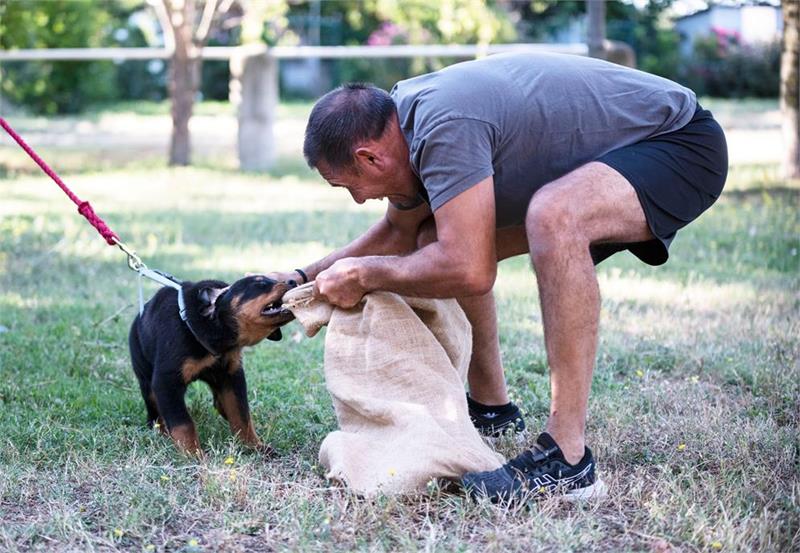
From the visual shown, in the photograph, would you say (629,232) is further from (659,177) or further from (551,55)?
(551,55)

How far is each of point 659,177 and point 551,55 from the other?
634mm

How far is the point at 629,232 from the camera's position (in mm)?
3711

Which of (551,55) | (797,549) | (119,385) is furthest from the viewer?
(119,385)

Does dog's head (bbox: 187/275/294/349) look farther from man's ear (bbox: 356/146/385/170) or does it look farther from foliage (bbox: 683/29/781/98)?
foliage (bbox: 683/29/781/98)

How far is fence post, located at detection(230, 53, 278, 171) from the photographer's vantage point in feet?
46.0

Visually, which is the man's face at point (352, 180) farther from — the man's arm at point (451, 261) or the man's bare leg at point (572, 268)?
the man's bare leg at point (572, 268)

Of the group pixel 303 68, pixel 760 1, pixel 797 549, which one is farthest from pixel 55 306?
pixel 303 68

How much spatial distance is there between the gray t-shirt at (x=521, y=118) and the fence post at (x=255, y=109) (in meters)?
10.4

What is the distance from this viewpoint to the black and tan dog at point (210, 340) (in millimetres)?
4406

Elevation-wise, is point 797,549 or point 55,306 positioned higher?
point 797,549

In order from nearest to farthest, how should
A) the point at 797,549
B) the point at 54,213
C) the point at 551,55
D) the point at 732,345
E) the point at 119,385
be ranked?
the point at 797,549 < the point at 551,55 < the point at 119,385 < the point at 732,345 < the point at 54,213

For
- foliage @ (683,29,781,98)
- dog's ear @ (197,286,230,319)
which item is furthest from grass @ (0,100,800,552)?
foliage @ (683,29,781,98)

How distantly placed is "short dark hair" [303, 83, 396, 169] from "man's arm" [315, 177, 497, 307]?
388 mm

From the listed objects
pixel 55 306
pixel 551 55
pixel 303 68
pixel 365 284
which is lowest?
pixel 303 68
